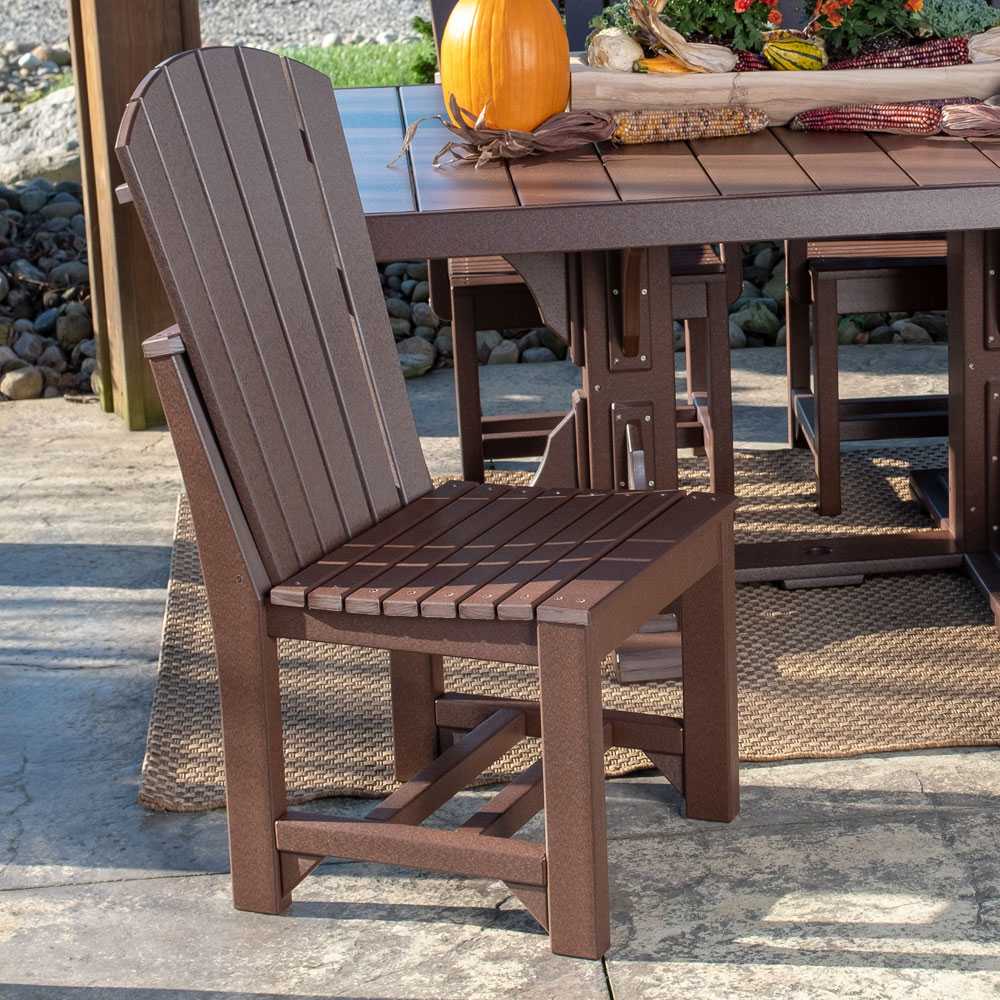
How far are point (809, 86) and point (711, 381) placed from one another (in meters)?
0.72

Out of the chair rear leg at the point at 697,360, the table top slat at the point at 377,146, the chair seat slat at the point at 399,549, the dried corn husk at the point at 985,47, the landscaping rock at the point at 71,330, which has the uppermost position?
the dried corn husk at the point at 985,47

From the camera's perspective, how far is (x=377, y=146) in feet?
10.2

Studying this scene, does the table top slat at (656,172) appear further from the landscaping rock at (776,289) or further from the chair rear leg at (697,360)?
the landscaping rock at (776,289)

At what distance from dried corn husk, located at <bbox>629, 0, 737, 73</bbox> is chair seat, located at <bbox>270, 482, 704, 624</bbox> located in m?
0.98

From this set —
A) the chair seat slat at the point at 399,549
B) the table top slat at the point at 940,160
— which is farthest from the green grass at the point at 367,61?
the chair seat slat at the point at 399,549

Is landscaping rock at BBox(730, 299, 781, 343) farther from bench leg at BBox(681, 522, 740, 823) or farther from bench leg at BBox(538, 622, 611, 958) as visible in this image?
bench leg at BBox(538, 622, 611, 958)

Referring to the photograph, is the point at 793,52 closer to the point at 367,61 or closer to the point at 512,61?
the point at 512,61

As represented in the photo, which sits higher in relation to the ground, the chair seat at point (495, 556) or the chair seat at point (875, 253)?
the chair seat at point (875, 253)

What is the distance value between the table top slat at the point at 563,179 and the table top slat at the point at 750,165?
0.55 ft

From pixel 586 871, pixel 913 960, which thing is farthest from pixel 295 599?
pixel 913 960

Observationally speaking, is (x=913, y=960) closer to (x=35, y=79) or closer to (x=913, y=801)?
(x=913, y=801)

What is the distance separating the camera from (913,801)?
254 centimetres

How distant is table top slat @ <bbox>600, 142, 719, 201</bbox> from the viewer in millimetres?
2564

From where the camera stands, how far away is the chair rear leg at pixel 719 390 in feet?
11.3
